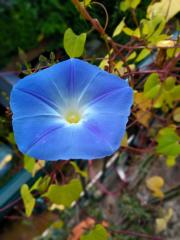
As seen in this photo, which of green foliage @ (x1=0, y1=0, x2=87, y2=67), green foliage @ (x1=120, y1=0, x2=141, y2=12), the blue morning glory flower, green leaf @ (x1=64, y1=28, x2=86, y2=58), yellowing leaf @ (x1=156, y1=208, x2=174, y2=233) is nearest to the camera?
the blue morning glory flower

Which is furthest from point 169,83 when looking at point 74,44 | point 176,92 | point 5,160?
point 5,160

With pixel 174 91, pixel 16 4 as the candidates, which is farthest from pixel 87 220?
pixel 16 4

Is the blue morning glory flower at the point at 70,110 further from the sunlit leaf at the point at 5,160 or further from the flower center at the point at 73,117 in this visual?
the sunlit leaf at the point at 5,160

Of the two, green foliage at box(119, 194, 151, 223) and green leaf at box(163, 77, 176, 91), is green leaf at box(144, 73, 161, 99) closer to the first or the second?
green leaf at box(163, 77, 176, 91)

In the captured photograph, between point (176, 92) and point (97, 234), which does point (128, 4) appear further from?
point (97, 234)

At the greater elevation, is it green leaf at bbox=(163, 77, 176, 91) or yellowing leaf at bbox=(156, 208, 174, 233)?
green leaf at bbox=(163, 77, 176, 91)

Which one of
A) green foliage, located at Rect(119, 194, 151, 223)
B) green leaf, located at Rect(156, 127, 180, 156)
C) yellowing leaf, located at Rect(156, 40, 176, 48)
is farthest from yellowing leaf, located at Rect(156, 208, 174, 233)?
yellowing leaf, located at Rect(156, 40, 176, 48)
